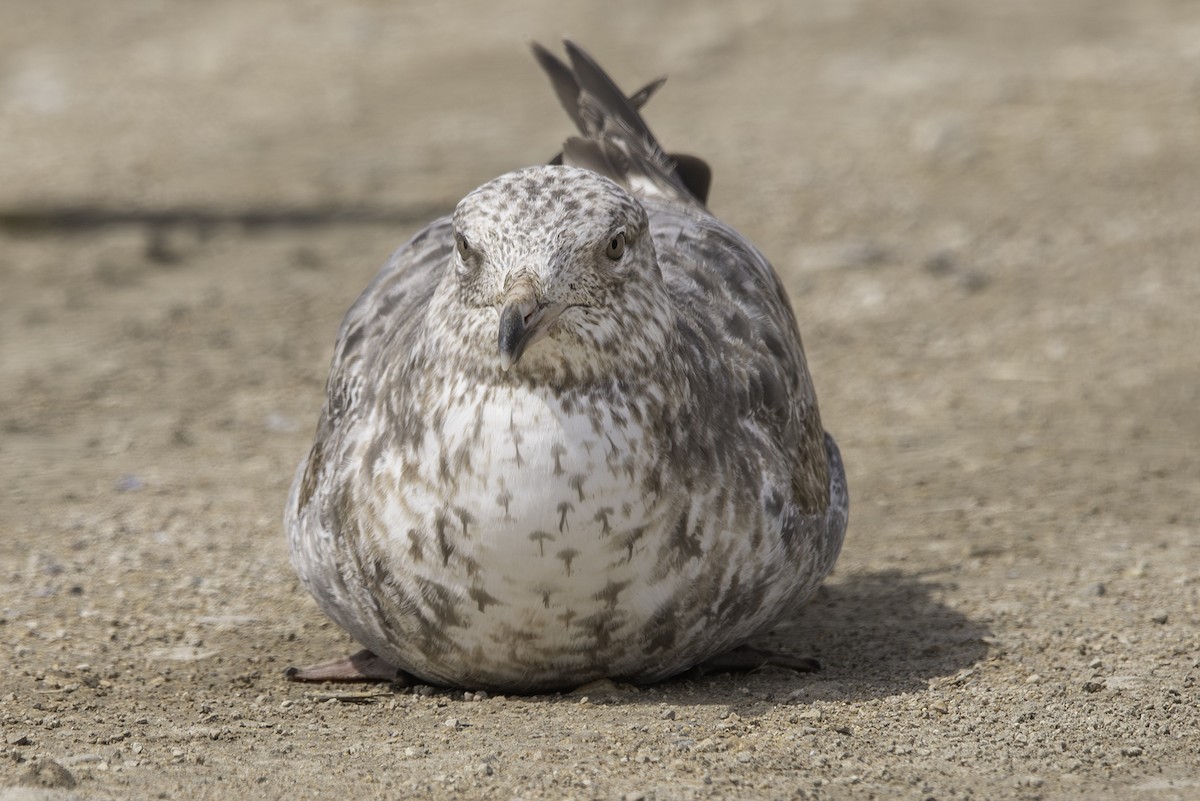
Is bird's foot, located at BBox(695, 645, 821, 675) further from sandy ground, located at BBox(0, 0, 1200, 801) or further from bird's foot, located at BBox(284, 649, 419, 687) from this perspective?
bird's foot, located at BBox(284, 649, 419, 687)

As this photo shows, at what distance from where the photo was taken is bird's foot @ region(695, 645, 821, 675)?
5578mm

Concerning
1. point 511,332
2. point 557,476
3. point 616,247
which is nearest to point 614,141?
point 616,247

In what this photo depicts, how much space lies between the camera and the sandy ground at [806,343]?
4.80 m

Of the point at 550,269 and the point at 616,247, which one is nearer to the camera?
the point at 550,269

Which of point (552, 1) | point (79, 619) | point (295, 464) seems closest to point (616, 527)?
point (79, 619)

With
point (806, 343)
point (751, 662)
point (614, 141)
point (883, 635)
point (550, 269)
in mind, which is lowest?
point (883, 635)

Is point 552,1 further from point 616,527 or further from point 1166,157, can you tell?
point 616,527

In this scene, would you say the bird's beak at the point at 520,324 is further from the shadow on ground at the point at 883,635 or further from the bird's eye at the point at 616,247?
the shadow on ground at the point at 883,635

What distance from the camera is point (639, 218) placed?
4973 millimetres

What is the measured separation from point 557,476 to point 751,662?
123 centimetres

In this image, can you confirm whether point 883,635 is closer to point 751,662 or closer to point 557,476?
point 751,662

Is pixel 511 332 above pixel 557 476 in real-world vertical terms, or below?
above

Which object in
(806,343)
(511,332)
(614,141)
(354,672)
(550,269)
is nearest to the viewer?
(511,332)

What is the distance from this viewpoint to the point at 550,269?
4629 millimetres
